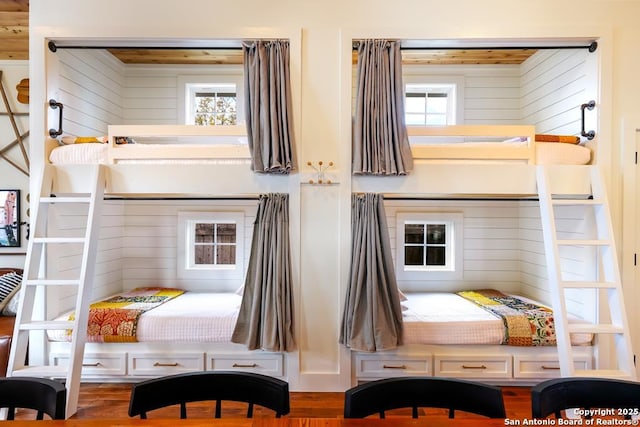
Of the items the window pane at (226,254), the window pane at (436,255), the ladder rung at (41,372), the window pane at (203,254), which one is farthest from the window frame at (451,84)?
the ladder rung at (41,372)

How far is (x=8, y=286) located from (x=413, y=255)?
366cm

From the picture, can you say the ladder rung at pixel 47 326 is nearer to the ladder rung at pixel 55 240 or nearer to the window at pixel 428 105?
the ladder rung at pixel 55 240

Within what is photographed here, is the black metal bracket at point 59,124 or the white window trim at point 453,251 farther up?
the black metal bracket at point 59,124

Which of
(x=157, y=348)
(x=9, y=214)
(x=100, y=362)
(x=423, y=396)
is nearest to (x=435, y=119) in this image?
(x=423, y=396)

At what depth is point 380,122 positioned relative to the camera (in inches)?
94.8

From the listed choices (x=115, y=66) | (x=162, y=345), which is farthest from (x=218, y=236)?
(x=115, y=66)

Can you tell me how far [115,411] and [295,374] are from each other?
1.17m

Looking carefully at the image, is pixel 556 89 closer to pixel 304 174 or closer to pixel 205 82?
pixel 304 174

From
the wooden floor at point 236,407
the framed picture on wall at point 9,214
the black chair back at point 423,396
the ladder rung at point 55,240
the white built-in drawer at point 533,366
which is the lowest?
the wooden floor at point 236,407

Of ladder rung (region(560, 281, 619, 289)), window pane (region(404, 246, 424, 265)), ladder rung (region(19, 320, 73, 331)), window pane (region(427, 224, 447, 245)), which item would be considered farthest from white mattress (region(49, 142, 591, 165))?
window pane (region(404, 246, 424, 265))

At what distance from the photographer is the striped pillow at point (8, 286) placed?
3.00m

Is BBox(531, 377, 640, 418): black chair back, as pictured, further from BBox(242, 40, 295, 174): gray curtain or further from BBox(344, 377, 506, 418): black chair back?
BBox(242, 40, 295, 174): gray curtain

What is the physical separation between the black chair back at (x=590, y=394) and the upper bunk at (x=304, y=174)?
1.36 m

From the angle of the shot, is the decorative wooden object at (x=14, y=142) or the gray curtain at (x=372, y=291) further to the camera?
the decorative wooden object at (x=14, y=142)
